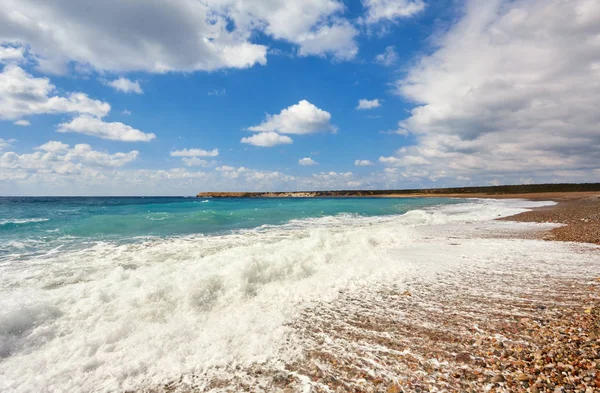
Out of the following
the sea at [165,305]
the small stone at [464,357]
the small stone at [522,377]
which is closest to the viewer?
the small stone at [522,377]

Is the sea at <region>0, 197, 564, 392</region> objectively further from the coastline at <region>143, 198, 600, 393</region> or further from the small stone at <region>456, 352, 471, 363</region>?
the small stone at <region>456, 352, 471, 363</region>

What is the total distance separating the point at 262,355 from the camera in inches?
143

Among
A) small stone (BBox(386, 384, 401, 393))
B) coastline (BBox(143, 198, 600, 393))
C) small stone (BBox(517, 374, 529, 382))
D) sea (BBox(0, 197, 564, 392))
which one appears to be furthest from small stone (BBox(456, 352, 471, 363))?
sea (BBox(0, 197, 564, 392))

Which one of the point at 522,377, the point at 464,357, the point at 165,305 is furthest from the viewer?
the point at 165,305

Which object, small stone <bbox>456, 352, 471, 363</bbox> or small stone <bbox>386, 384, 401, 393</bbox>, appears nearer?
small stone <bbox>386, 384, 401, 393</bbox>

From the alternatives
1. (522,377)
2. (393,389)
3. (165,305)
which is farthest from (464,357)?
(165,305)

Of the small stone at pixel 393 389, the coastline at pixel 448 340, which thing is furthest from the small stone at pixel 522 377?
the small stone at pixel 393 389

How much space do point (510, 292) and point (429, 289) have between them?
1.49 metres

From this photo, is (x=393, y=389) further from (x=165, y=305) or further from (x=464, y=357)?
(x=165, y=305)

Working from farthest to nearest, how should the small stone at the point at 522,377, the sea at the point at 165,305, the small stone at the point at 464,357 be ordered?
the sea at the point at 165,305 → the small stone at the point at 464,357 → the small stone at the point at 522,377

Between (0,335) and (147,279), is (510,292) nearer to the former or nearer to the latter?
(147,279)

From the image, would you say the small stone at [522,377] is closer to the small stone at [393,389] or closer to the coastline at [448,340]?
the coastline at [448,340]

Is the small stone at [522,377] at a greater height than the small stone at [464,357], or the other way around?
the small stone at [522,377]

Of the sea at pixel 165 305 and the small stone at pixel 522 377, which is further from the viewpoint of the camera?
the sea at pixel 165 305
